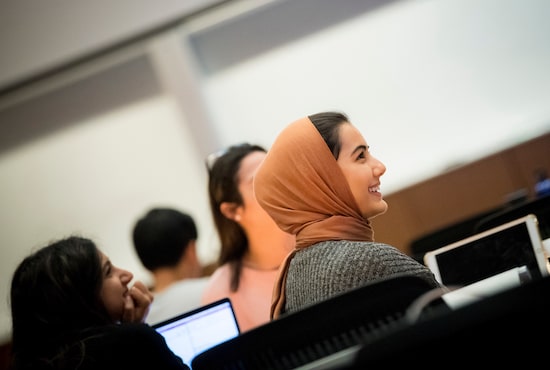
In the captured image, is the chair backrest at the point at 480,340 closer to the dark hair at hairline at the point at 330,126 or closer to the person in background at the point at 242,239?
the dark hair at hairline at the point at 330,126

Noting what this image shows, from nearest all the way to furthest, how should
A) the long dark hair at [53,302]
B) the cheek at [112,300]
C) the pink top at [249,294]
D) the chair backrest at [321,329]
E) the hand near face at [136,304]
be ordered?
the chair backrest at [321,329], the long dark hair at [53,302], the cheek at [112,300], the hand near face at [136,304], the pink top at [249,294]

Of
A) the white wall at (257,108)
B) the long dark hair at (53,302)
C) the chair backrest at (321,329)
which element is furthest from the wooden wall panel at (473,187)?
the chair backrest at (321,329)

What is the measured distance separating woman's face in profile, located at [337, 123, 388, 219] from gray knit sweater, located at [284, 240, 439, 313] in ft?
0.40

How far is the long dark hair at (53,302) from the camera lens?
1691mm

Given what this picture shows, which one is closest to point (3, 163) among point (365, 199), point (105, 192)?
point (105, 192)

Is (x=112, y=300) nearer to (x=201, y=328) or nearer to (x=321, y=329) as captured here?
(x=201, y=328)

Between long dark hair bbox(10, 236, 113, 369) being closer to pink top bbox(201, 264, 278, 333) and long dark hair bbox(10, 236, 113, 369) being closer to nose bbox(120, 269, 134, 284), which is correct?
nose bbox(120, 269, 134, 284)

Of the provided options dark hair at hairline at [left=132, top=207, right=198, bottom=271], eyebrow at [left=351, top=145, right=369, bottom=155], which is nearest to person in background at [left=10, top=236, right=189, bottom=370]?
eyebrow at [left=351, top=145, right=369, bottom=155]

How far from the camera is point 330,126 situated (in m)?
1.54

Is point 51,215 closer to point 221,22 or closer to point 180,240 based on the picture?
point 221,22

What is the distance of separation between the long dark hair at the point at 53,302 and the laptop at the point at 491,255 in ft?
2.70

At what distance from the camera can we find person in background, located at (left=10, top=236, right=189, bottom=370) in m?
1.49

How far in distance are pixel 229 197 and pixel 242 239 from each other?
139 mm

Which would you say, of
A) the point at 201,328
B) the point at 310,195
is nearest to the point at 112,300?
the point at 201,328
